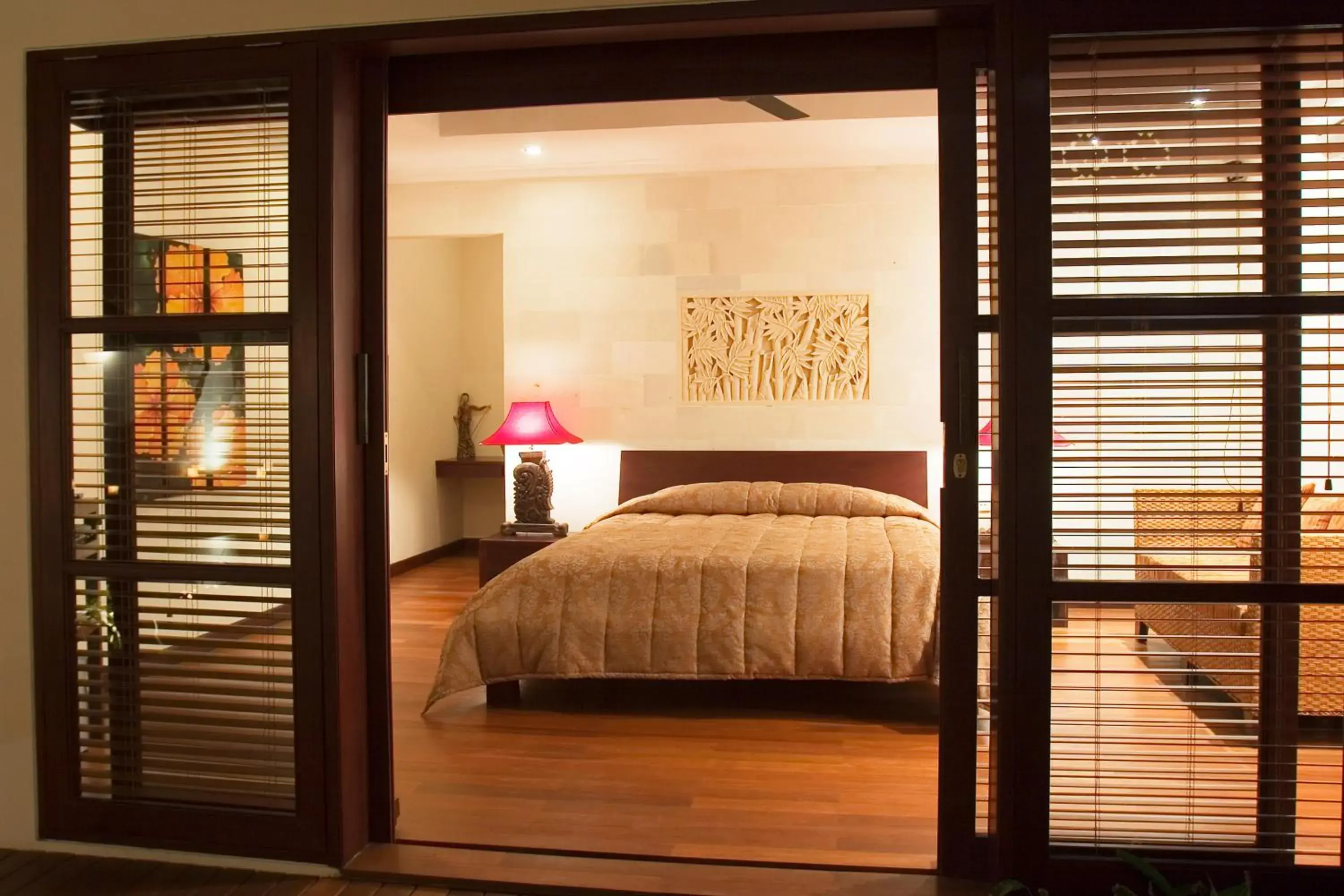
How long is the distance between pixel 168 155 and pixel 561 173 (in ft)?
12.5

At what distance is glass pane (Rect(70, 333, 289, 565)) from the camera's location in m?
2.41

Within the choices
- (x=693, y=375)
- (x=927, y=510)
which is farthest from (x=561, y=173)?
(x=927, y=510)

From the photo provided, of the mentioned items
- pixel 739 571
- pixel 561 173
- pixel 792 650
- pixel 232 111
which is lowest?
pixel 792 650

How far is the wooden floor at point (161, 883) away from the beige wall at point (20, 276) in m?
0.08

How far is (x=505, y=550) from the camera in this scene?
564 centimetres

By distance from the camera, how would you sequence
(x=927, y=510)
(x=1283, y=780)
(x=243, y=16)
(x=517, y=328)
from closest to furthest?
(x=1283, y=780)
(x=243, y=16)
(x=927, y=510)
(x=517, y=328)

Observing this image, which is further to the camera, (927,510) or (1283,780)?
(927,510)

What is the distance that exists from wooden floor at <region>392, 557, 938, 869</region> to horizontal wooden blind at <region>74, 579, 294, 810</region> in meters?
0.45

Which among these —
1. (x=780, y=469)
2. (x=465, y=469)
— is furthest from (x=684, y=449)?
(x=465, y=469)

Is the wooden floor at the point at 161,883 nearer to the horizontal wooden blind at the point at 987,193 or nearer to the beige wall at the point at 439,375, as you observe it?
the horizontal wooden blind at the point at 987,193

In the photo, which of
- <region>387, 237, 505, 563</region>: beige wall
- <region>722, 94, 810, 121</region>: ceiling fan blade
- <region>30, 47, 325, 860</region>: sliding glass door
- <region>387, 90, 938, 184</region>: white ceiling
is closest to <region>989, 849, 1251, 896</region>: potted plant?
<region>30, 47, 325, 860</region>: sliding glass door

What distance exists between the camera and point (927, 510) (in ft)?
17.9

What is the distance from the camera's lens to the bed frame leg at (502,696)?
3988 mm

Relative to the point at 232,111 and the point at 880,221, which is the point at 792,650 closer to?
the point at 232,111
